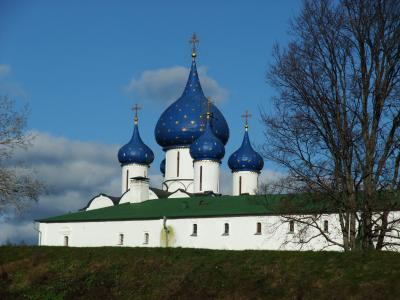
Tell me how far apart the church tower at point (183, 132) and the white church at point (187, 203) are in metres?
0.06

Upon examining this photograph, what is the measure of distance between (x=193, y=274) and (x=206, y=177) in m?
23.7

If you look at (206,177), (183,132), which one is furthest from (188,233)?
(183,132)

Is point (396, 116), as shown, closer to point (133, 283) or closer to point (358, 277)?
point (358, 277)

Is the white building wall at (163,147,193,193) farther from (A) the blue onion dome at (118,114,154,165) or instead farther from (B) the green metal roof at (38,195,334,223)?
(B) the green metal roof at (38,195,334,223)

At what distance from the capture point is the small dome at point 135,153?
48.4 m

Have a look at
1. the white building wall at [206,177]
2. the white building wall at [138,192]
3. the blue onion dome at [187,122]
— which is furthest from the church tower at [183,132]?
the white building wall at [138,192]

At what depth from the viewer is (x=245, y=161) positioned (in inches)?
1871

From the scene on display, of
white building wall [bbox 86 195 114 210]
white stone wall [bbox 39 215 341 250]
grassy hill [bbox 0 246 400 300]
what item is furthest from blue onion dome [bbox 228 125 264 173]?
grassy hill [bbox 0 246 400 300]

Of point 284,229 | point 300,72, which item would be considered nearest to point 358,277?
point 300,72

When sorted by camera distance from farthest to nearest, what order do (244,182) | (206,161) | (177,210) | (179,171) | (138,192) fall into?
(179,171) → (244,182) → (206,161) → (138,192) → (177,210)

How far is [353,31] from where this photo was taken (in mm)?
21344

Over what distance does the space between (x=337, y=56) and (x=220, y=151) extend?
929 inches

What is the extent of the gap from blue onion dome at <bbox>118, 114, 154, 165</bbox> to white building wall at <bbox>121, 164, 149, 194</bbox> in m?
0.25

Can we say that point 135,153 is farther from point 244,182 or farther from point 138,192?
point 244,182
